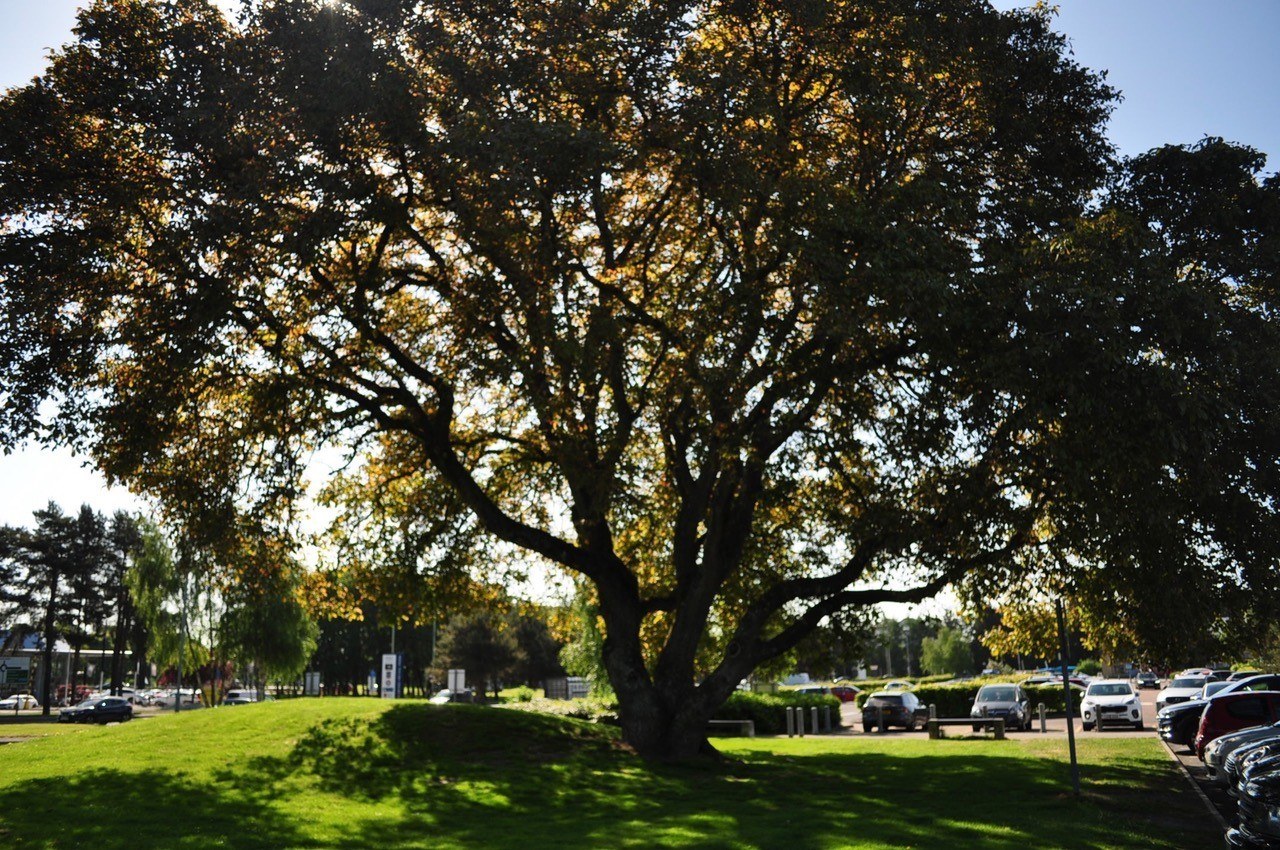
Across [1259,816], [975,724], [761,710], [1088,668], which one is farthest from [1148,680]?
[1259,816]

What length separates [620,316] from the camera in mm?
18641

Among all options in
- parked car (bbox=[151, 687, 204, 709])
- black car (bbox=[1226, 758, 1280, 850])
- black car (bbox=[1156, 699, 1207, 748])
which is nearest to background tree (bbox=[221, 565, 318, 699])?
parked car (bbox=[151, 687, 204, 709])

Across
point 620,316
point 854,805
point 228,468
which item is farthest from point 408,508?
point 854,805

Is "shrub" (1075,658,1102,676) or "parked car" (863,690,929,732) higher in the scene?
"parked car" (863,690,929,732)

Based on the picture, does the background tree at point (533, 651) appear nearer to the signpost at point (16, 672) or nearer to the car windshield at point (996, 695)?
the signpost at point (16, 672)

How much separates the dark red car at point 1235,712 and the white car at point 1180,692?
12.4m

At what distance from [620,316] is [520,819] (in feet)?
28.1

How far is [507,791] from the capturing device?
56.2 ft

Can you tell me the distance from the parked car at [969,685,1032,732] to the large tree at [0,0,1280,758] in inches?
718

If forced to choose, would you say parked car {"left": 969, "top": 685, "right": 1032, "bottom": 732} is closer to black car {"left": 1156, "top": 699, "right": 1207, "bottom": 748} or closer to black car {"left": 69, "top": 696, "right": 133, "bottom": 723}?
black car {"left": 1156, "top": 699, "right": 1207, "bottom": 748}

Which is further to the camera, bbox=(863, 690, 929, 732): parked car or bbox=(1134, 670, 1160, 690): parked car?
bbox=(1134, 670, 1160, 690): parked car

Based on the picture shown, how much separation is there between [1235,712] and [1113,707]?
44.6ft

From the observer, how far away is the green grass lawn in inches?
504

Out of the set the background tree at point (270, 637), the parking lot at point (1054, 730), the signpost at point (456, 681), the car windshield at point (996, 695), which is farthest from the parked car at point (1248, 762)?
the background tree at point (270, 637)
